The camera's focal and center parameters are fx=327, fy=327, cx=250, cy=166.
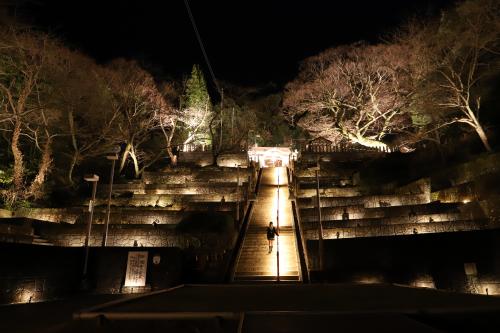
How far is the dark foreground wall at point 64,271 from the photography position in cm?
956

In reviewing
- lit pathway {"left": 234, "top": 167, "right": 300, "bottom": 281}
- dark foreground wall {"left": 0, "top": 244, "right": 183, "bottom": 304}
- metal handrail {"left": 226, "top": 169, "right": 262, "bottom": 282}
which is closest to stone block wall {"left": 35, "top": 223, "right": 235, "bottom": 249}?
metal handrail {"left": 226, "top": 169, "right": 262, "bottom": 282}

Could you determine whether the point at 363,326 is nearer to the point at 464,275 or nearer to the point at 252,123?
the point at 464,275

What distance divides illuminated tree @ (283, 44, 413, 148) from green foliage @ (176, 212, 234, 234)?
18898 mm

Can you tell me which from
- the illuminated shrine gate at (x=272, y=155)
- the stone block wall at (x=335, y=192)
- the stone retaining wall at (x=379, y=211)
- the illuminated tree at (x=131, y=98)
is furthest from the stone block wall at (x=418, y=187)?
the illuminated tree at (x=131, y=98)

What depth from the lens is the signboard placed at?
484 inches

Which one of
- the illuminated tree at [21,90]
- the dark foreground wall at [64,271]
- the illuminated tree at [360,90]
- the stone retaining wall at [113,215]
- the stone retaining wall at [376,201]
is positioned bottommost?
the dark foreground wall at [64,271]

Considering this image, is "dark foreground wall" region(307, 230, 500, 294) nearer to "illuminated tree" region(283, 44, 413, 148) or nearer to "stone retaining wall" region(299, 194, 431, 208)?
"stone retaining wall" region(299, 194, 431, 208)

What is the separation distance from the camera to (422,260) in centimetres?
1252

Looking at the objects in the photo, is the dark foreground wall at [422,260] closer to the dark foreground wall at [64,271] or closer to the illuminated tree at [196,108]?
the dark foreground wall at [64,271]

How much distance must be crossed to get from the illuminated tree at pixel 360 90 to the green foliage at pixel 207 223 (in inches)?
744

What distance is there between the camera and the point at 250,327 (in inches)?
178

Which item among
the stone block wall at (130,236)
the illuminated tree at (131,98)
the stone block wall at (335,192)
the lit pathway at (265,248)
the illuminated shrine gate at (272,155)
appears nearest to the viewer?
the lit pathway at (265,248)

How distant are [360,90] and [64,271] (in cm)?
2833

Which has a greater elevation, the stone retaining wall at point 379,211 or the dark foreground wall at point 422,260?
the stone retaining wall at point 379,211
